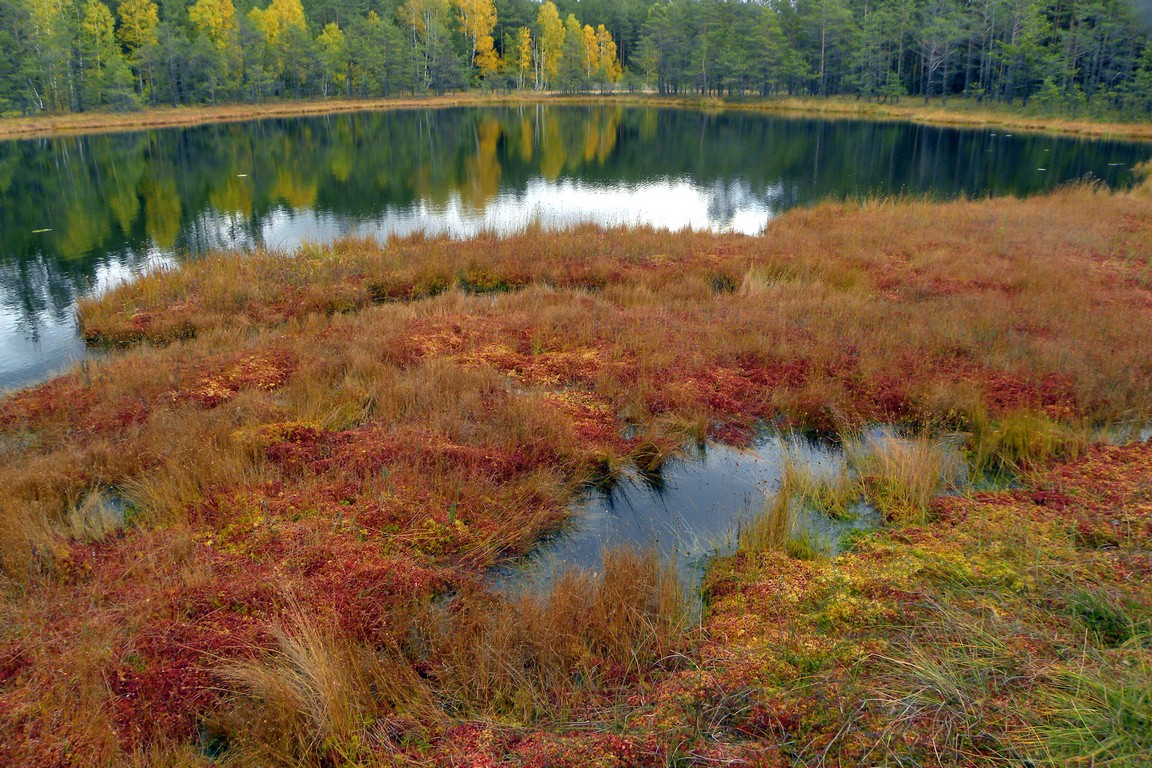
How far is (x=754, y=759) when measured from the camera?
117 inches

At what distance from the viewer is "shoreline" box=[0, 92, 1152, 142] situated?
4234 cm

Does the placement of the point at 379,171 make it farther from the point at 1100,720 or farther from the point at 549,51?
the point at 549,51

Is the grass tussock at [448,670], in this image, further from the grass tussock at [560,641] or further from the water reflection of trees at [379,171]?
the water reflection of trees at [379,171]

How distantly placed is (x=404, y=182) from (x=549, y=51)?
6344cm

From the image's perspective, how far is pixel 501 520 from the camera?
18.6ft

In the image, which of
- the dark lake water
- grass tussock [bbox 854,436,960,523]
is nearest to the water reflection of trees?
the dark lake water

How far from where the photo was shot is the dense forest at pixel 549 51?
4619 cm

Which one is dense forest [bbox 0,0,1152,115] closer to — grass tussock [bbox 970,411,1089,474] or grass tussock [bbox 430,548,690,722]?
grass tussock [bbox 970,411,1089,474]

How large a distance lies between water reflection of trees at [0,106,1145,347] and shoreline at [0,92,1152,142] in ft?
15.5

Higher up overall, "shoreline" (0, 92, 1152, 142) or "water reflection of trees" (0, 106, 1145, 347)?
"shoreline" (0, 92, 1152, 142)

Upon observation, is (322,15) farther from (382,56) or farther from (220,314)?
(220,314)

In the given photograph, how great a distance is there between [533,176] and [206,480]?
23.9m

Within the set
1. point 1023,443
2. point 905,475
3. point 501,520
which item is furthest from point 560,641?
point 1023,443

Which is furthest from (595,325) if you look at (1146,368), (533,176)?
(533,176)
